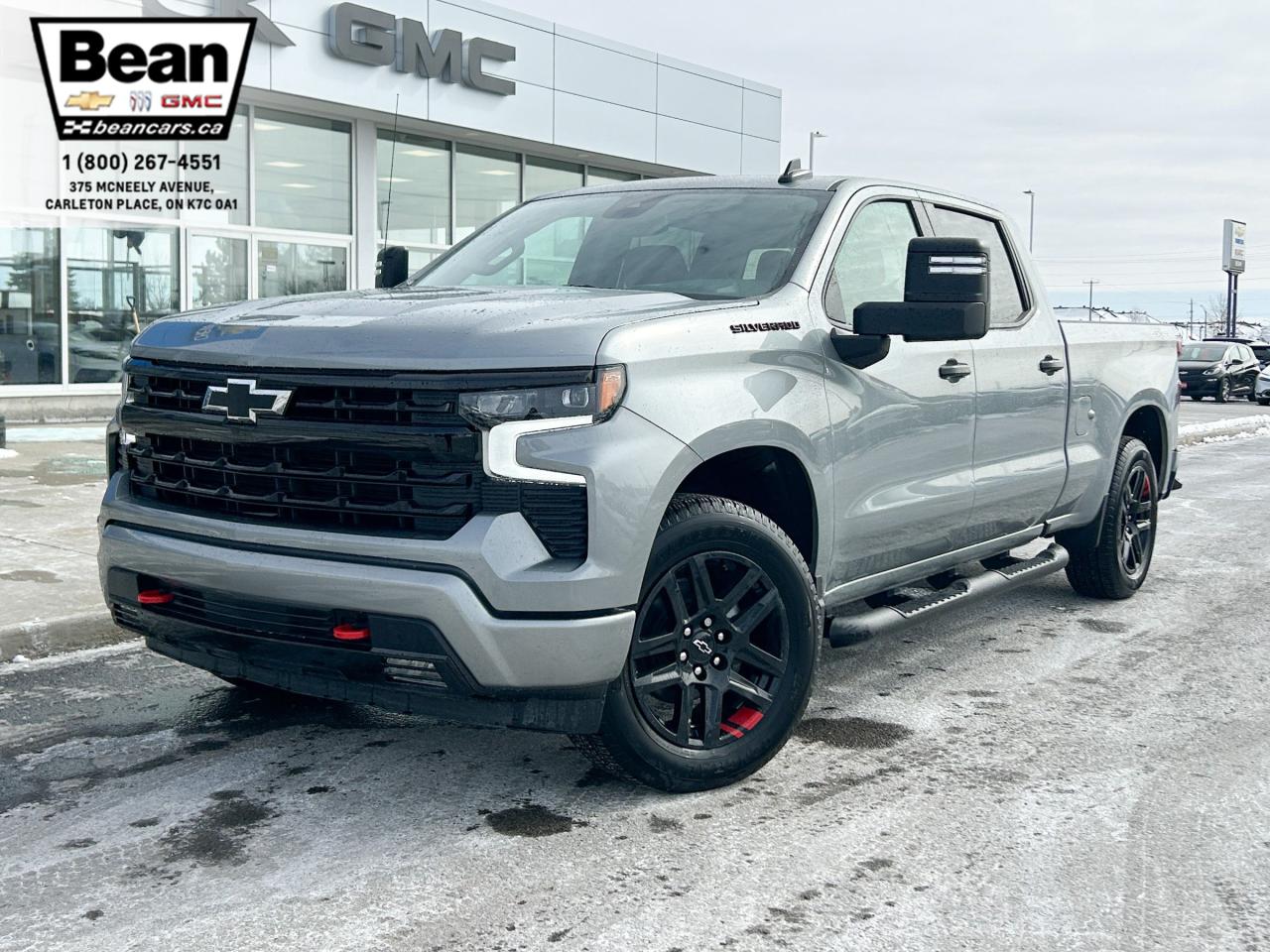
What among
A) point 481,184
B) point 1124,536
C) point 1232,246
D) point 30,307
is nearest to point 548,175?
point 481,184

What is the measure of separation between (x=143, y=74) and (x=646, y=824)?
16266 millimetres

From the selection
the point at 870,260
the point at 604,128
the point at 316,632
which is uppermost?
the point at 604,128

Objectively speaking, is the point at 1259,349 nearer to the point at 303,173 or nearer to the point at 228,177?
the point at 303,173

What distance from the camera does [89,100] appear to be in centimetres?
1728

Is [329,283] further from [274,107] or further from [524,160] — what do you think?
[524,160]

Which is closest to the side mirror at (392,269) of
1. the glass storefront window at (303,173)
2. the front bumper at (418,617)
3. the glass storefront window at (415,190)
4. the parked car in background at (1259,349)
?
the front bumper at (418,617)

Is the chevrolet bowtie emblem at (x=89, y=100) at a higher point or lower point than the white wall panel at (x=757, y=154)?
lower

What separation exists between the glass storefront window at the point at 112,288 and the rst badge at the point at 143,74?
49.8 inches

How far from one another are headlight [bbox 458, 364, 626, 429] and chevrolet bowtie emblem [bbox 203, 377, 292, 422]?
0.54m

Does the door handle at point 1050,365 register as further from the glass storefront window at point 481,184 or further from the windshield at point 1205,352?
the windshield at point 1205,352

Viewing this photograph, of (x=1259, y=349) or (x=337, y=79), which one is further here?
(x=1259, y=349)

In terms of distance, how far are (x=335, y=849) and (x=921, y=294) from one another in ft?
7.93

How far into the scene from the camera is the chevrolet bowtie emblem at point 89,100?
17125 millimetres

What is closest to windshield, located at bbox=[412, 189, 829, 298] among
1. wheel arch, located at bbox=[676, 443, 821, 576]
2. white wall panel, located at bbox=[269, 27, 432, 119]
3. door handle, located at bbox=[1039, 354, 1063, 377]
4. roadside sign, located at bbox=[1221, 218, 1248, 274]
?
wheel arch, located at bbox=[676, 443, 821, 576]
